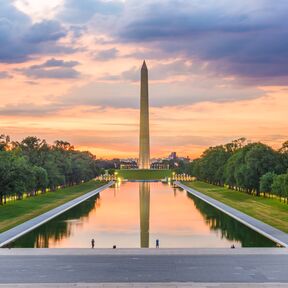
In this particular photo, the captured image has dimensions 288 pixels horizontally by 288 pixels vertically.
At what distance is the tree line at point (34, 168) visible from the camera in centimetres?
6988

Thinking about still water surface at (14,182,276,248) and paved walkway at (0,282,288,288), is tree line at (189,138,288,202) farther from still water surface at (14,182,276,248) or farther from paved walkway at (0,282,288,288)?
paved walkway at (0,282,288,288)

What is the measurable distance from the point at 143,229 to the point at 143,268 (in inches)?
741

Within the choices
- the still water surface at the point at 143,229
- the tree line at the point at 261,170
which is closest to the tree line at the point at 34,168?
the still water surface at the point at 143,229

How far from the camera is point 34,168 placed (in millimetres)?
88875

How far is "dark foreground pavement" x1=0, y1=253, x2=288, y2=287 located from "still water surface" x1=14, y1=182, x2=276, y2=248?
624cm

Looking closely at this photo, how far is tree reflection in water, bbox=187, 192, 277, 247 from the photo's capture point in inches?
1629

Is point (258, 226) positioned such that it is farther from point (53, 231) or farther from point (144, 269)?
point (144, 269)

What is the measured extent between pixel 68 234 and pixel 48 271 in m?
16.2

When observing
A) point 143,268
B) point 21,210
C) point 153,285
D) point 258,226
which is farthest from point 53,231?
point 153,285

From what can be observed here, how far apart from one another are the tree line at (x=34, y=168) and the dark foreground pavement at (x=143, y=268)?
118ft

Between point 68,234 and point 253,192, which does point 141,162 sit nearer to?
point 253,192

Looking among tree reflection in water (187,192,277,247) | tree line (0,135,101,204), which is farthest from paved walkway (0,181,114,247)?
tree reflection in water (187,192,277,247)

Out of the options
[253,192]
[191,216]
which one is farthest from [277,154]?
[191,216]

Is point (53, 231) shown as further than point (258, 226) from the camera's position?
No
